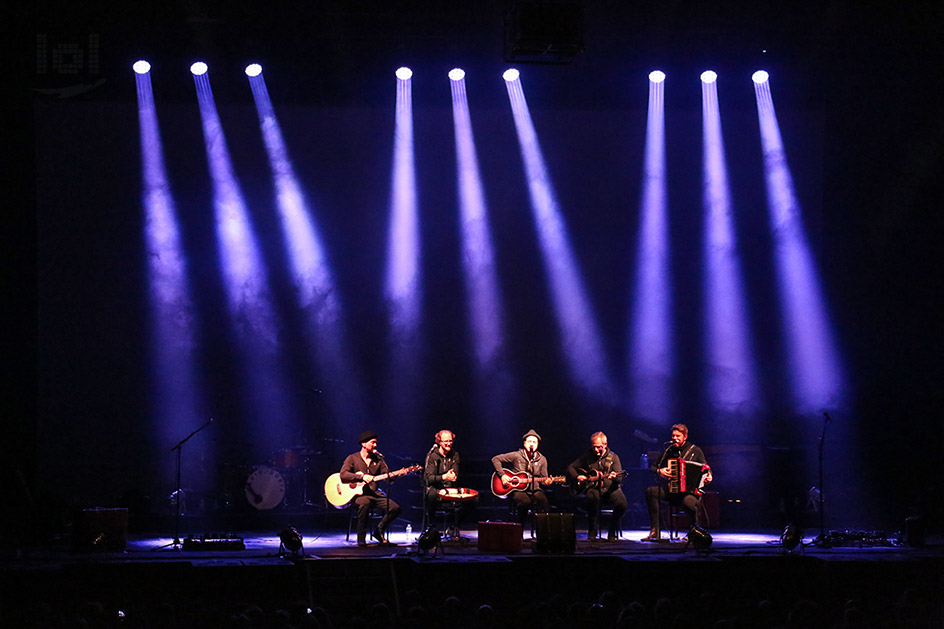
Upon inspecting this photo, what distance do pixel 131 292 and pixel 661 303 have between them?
671 centimetres

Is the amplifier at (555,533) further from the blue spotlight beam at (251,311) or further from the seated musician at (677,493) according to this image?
the blue spotlight beam at (251,311)

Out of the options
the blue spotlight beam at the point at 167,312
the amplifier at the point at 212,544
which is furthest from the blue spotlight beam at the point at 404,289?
the amplifier at the point at 212,544

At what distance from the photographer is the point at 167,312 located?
13812 millimetres

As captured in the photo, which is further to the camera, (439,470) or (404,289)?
(404,289)

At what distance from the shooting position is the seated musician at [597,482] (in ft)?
38.6

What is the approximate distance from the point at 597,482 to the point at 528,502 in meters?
0.77

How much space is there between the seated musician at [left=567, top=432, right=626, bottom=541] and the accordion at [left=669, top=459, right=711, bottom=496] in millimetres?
672

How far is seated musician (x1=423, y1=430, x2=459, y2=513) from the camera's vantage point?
37.7ft

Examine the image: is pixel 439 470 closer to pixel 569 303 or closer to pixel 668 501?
pixel 668 501

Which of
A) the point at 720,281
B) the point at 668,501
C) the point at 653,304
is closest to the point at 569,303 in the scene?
the point at 653,304

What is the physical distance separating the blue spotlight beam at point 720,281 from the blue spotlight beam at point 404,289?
3753 millimetres

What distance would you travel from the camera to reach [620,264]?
14.4m

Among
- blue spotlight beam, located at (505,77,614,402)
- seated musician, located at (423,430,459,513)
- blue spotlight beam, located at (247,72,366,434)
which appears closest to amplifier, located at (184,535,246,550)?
seated musician, located at (423,430,459,513)

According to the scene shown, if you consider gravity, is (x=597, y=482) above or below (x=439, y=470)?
below
